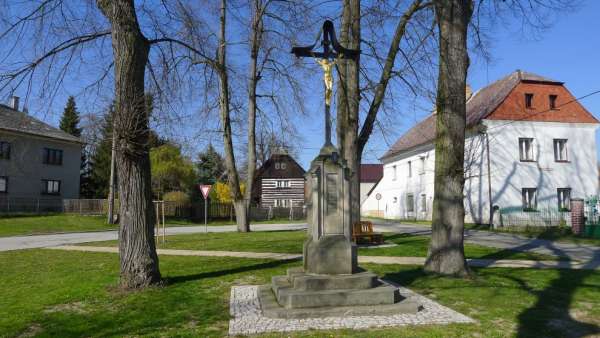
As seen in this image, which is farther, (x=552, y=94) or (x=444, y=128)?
(x=552, y=94)

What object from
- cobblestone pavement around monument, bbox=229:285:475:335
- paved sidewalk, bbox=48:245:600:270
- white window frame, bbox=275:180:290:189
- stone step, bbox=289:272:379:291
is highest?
white window frame, bbox=275:180:290:189

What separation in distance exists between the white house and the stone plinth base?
22.9m

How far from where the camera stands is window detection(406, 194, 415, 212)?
121 ft

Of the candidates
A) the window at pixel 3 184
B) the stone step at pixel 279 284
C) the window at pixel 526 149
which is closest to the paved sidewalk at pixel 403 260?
the stone step at pixel 279 284

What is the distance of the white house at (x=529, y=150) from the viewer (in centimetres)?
2775

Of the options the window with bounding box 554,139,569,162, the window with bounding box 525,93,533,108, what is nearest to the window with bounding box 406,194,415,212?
the window with bounding box 554,139,569,162

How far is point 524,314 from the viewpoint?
252 inches

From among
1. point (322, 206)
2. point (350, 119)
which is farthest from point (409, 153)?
point (322, 206)

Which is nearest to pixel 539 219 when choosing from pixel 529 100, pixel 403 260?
pixel 529 100

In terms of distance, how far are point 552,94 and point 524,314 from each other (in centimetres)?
2709

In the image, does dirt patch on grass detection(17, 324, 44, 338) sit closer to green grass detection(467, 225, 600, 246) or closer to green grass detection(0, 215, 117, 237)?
green grass detection(467, 225, 600, 246)

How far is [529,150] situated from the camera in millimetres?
28547

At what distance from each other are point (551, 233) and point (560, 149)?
10357mm

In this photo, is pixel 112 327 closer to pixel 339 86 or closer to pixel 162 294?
pixel 162 294
